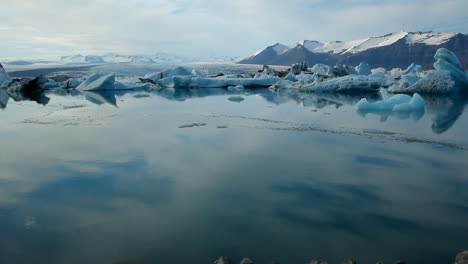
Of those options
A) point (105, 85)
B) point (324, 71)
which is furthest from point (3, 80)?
point (324, 71)

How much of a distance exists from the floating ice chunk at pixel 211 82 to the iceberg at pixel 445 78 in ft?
28.2

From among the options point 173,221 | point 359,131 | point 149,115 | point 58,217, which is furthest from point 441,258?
point 149,115

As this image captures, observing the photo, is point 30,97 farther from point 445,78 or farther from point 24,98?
point 445,78

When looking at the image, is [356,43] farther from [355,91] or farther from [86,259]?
[86,259]

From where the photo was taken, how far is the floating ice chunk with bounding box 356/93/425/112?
729 cm

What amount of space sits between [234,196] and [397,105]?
20.2 feet

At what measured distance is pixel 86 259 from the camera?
1831 mm

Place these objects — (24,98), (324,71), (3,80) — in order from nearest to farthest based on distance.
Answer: (24,98)
(3,80)
(324,71)

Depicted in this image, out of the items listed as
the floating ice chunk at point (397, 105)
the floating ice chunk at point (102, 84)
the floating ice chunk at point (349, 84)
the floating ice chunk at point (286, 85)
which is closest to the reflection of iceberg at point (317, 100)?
the floating ice chunk at point (349, 84)

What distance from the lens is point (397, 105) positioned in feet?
23.9

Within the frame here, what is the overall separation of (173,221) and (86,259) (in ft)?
2.03

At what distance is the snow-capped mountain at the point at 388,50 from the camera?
9050 cm

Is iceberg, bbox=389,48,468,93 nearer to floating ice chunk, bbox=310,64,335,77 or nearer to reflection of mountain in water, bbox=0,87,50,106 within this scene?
floating ice chunk, bbox=310,64,335,77

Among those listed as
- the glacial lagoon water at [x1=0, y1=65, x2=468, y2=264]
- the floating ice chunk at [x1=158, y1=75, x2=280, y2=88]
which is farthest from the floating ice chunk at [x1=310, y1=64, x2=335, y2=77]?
the glacial lagoon water at [x1=0, y1=65, x2=468, y2=264]
